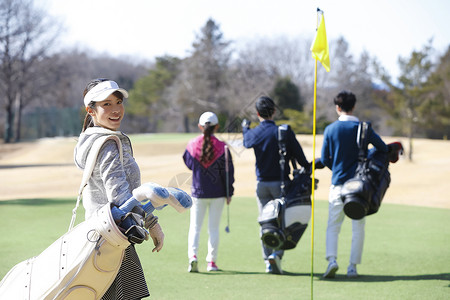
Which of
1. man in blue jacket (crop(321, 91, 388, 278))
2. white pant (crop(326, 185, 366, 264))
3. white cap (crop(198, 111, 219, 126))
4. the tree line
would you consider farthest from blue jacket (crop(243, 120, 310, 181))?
the tree line

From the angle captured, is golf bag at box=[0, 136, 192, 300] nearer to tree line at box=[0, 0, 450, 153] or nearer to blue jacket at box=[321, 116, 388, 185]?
blue jacket at box=[321, 116, 388, 185]

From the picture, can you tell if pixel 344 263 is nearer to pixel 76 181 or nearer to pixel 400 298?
pixel 400 298

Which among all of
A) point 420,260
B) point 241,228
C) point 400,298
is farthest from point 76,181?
point 400,298

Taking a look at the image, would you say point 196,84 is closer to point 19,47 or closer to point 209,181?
point 19,47

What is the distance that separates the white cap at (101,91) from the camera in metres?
3.58

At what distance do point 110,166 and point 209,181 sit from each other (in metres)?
4.12

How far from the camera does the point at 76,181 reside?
958 inches

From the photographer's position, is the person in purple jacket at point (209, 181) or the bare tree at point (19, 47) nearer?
the person in purple jacket at point (209, 181)

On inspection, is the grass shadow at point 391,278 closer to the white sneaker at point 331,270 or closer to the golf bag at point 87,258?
the white sneaker at point 331,270

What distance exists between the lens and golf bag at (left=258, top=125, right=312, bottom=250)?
6.55 metres

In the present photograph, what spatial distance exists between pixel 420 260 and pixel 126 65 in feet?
299

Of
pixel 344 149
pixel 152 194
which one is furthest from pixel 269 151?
pixel 152 194

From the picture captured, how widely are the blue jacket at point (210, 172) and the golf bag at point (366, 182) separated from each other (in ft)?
5.22

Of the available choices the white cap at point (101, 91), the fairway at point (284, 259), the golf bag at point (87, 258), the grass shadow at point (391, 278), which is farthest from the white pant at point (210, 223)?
the golf bag at point (87, 258)
